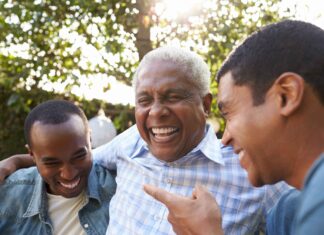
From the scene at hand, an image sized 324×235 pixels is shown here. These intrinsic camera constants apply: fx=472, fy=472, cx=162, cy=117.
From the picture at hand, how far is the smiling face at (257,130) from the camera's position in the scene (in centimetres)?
144

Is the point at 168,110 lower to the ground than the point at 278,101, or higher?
lower

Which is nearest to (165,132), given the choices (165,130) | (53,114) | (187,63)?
(165,130)

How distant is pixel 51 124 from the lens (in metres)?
2.64

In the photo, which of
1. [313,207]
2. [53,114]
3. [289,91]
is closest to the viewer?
[313,207]

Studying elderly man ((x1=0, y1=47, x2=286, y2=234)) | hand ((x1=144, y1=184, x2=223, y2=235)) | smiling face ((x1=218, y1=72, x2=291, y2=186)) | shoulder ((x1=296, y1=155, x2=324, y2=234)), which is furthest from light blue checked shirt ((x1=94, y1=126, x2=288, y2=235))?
shoulder ((x1=296, y1=155, x2=324, y2=234))

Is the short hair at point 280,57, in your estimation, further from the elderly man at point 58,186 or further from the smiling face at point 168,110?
the elderly man at point 58,186

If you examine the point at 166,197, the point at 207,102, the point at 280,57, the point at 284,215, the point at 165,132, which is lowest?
the point at 284,215

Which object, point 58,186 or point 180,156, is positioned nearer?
point 180,156

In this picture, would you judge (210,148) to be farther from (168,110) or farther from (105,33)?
(105,33)

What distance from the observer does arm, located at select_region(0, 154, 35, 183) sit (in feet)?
9.07

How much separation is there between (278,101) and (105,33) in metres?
4.63

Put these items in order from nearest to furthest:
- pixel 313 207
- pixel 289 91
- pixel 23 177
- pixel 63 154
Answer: pixel 313 207, pixel 289 91, pixel 63 154, pixel 23 177

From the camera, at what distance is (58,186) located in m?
2.68

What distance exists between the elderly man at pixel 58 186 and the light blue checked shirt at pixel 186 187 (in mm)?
132
